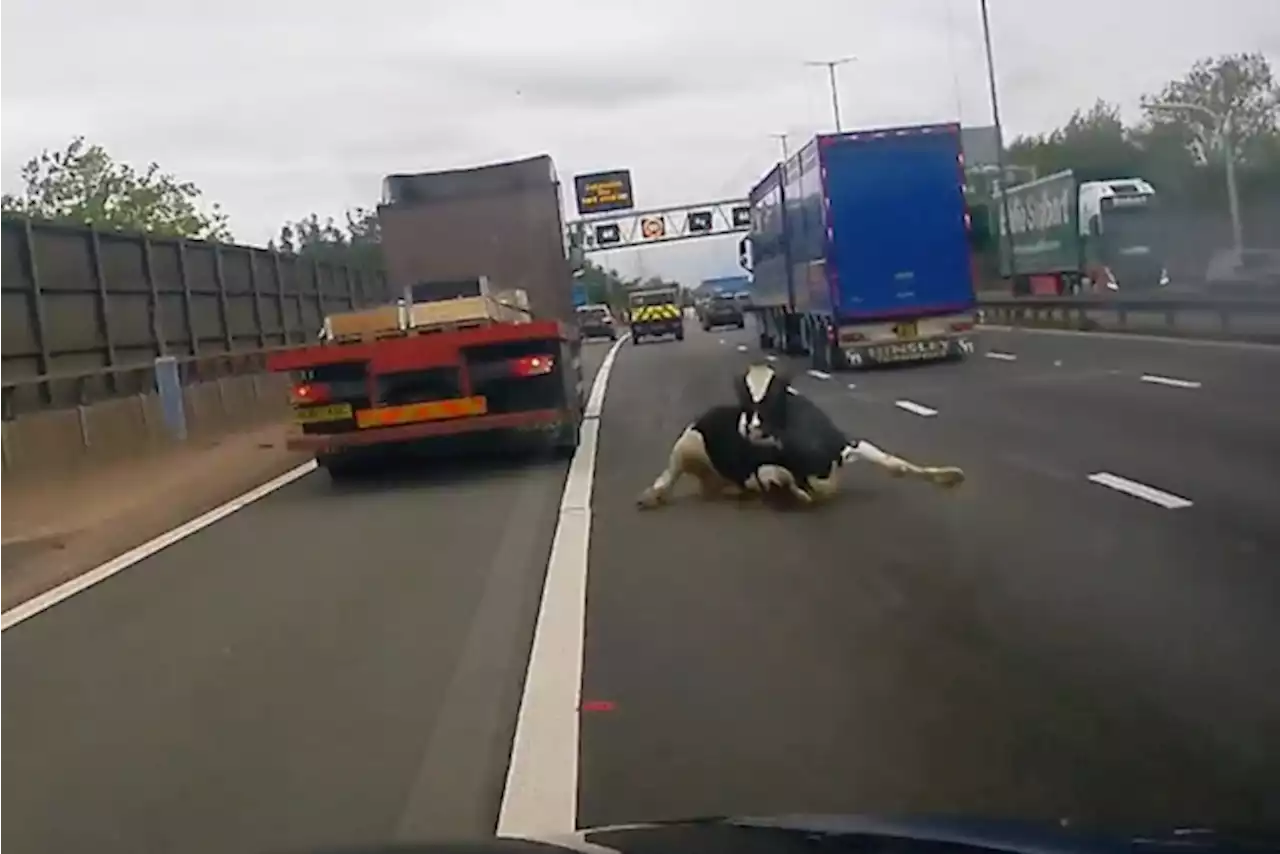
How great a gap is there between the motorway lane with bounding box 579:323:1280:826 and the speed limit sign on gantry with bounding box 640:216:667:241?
90.8 m

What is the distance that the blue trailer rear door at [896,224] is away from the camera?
3228 cm

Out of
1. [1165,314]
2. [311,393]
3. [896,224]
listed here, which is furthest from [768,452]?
[1165,314]

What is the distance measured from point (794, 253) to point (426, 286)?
1661 cm

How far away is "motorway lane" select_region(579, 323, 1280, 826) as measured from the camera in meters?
6.32

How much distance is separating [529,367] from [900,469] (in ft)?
15.6

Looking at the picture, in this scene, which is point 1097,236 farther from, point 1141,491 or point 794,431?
point 1141,491

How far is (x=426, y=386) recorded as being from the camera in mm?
18797

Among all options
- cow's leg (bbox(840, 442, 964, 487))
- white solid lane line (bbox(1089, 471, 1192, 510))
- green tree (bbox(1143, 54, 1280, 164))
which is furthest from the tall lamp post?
white solid lane line (bbox(1089, 471, 1192, 510))

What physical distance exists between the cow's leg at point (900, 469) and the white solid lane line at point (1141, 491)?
1026 mm

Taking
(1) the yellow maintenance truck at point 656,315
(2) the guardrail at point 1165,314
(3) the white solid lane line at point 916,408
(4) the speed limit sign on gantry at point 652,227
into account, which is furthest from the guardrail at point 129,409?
(4) the speed limit sign on gantry at point 652,227

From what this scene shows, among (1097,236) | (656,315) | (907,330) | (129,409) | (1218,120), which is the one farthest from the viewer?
(656,315)

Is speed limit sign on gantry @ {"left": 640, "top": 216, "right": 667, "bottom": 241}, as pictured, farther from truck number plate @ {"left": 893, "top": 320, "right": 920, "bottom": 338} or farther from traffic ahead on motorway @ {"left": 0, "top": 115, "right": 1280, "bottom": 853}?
traffic ahead on motorway @ {"left": 0, "top": 115, "right": 1280, "bottom": 853}

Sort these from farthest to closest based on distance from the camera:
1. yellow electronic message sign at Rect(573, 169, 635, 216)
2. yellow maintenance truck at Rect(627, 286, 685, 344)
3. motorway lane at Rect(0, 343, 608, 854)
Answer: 1. yellow electronic message sign at Rect(573, 169, 635, 216)
2. yellow maintenance truck at Rect(627, 286, 685, 344)
3. motorway lane at Rect(0, 343, 608, 854)

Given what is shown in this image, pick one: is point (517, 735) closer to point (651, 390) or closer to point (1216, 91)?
point (651, 390)
